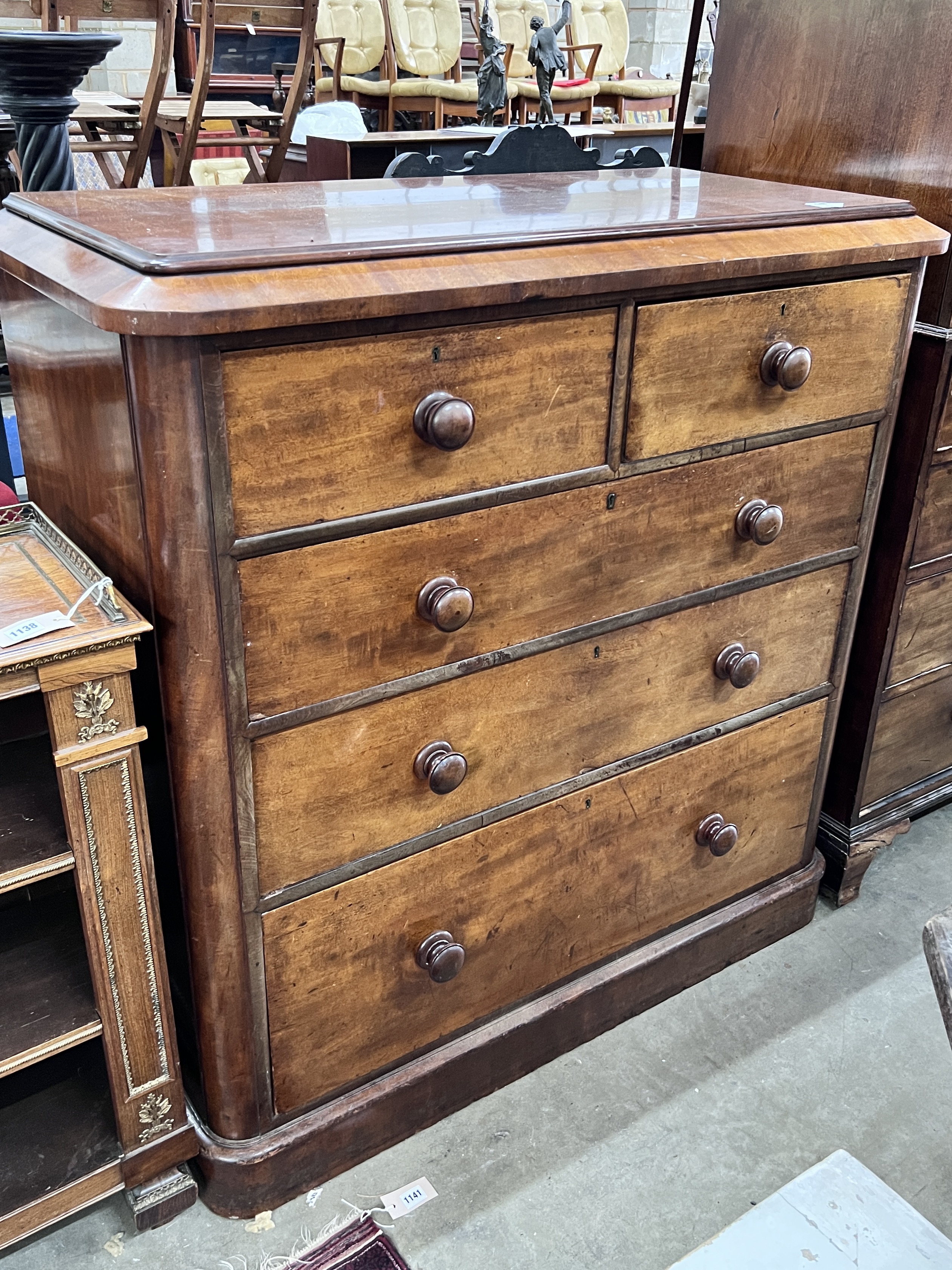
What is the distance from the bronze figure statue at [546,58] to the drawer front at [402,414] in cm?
105

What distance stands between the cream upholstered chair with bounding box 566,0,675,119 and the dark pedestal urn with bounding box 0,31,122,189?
6.89 meters

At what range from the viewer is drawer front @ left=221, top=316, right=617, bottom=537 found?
105cm

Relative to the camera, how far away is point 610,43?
27.8ft

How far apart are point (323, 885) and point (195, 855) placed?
0.17 m

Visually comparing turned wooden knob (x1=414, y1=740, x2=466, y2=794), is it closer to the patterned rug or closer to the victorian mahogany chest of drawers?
the victorian mahogany chest of drawers

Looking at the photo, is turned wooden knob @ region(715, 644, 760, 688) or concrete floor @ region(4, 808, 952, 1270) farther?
turned wooden knob @ region(715, 644, 760, 688)

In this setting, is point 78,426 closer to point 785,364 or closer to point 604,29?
point 785,364

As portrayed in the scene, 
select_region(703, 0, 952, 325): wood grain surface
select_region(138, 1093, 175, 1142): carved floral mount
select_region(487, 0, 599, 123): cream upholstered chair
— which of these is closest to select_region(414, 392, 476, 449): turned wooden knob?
select_region(703, 0, 952, 325): wood grain surface

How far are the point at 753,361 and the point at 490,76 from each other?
6.58 feet

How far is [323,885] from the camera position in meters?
1.31

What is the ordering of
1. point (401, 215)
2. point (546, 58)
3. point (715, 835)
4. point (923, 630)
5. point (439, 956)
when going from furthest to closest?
point (546, 58), point (923, 630), point (715, 835), point (439, 956), point (401, 215)

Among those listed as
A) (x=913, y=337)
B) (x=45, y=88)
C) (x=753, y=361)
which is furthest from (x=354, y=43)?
(x=753, y=361)

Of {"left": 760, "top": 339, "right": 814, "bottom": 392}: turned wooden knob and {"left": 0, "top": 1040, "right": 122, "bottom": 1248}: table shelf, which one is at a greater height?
{"left": 760, "top": 339, "right": 814, "bottom": 392}: turned wooden knob

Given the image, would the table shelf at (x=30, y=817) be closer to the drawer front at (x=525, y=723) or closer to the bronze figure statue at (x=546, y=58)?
the drawer front at (x=525, y=723)
